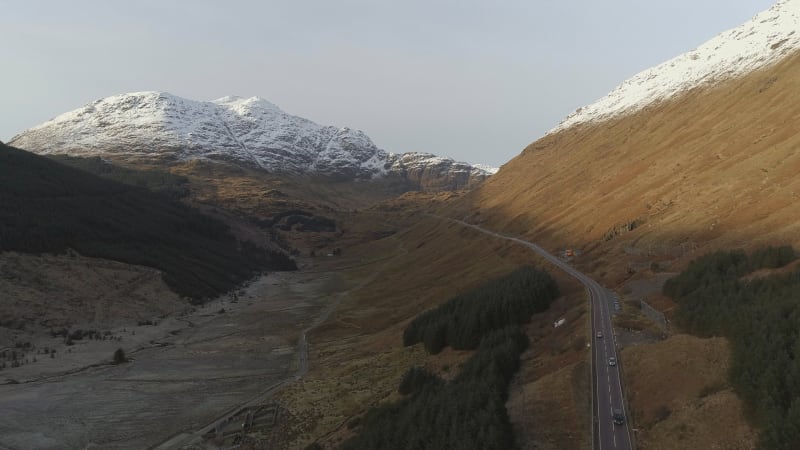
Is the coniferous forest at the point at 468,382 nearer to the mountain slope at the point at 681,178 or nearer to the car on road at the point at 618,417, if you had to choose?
the car on road at the point at 618,417

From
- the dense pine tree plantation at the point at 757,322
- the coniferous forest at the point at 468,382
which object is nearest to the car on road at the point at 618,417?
the coniferous forest at the point at 468,382

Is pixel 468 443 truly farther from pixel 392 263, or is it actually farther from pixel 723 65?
pixel 723 65

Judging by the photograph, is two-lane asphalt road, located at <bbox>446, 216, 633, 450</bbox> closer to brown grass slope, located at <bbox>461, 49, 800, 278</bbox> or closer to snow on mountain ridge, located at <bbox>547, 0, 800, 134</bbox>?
brown grass slope, located at <bbox>461, 49, 800, 278</bbox>

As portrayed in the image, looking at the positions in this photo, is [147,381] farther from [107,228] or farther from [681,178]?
[681,178]

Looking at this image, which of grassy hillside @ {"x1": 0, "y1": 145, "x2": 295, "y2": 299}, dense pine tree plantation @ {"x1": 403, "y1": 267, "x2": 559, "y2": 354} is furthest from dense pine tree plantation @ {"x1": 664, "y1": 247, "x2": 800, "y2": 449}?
grassy hillside @ {"x1": 0, "y1": 145, "x2": 295, "y2": 299}

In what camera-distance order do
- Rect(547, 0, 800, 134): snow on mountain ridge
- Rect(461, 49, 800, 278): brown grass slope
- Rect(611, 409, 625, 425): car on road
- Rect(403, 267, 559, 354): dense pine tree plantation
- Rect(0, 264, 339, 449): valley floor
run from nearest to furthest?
Rect(611, 409, 625, 425): car on road → Rect(0, 264, 339, 449): valley floor → Rect(403, 267, 559, 354): dense pine tree plantation → Rect(461, 49, 800, 278): brown grass slope → Rect(547, 0, 800, 134): snow on mountain ridge

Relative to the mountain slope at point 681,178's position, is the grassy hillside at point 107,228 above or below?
above
